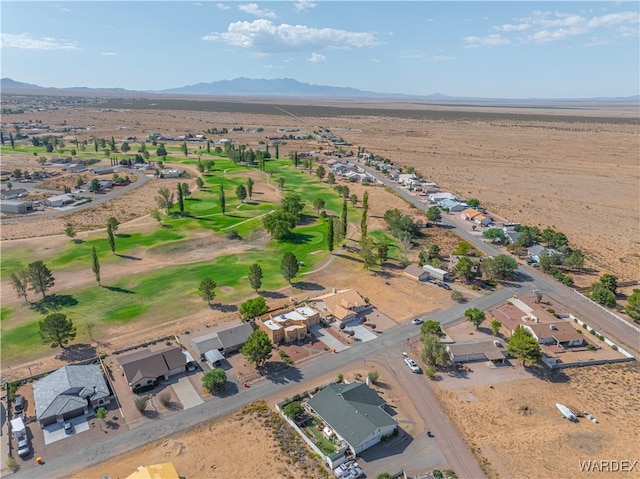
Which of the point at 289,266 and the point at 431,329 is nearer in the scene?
the point at 431,329

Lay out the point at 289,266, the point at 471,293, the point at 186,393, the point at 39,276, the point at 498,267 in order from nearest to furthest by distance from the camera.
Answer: the point at 186,393 → the point at 39,276 → the point at 471,293 → the point at 289,266 → the point at 498,267

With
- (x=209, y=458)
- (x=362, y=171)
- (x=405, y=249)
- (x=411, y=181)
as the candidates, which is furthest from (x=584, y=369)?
(x=362, y=171)

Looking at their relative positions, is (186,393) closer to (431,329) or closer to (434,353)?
(434,353)

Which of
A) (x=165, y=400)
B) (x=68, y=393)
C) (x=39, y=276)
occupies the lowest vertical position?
(x=165, y=400)

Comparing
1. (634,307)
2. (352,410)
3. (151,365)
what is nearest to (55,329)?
(151,365)

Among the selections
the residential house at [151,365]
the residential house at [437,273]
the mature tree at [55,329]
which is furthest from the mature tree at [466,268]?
A: the mature tree at [55,329]
